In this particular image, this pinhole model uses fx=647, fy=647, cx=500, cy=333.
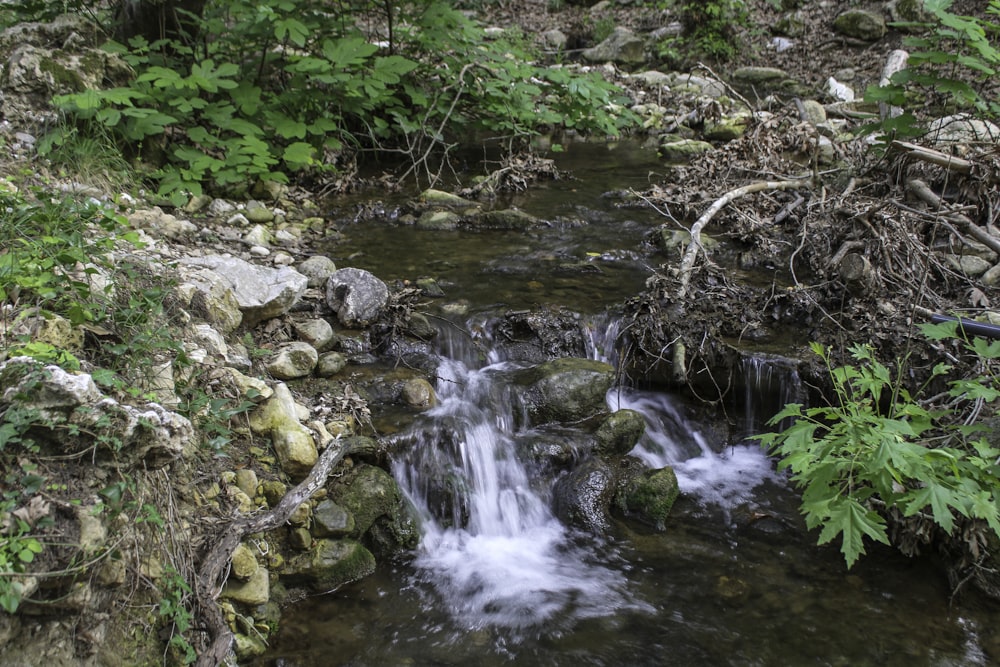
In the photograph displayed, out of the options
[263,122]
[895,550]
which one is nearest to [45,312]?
[895,550]

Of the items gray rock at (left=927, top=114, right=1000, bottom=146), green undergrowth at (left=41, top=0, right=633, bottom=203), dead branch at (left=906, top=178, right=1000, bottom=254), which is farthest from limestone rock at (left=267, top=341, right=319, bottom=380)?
gray rock at (left=927, top=114, right=1000, bottom=146)

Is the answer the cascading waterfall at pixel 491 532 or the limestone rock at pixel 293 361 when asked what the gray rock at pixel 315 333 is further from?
the cascading waterfall at pixel 491 532

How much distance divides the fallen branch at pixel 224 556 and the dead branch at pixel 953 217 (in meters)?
4.15

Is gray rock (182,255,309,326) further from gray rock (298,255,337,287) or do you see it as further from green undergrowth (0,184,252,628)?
gray rock (298,255,337,287)

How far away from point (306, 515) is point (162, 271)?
140 cm

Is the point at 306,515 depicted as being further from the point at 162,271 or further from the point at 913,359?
the point at 913,359

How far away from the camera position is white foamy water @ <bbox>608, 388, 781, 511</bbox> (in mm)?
3803

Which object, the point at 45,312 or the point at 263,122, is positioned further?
the point at 263,122

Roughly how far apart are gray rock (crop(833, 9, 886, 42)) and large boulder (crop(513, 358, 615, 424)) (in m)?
12.3

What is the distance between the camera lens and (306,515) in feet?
9.64

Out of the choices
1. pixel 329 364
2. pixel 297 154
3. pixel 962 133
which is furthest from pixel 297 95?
pixel 962 133

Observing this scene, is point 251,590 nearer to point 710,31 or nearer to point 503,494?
point 503,494

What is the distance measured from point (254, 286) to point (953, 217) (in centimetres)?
453

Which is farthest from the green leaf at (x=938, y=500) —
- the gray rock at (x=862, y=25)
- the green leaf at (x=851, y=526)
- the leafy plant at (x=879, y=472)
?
the gray rock at (x=862, y=25)
